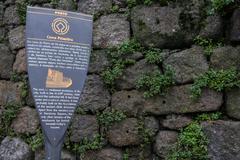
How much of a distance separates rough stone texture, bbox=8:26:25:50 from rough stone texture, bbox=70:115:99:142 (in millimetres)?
973

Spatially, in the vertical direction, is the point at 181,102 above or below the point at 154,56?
below

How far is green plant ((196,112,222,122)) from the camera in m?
3.01

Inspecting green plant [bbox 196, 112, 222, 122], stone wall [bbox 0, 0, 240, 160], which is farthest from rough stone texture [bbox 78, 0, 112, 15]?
green plant [bbox 196, 112, 222, 122]

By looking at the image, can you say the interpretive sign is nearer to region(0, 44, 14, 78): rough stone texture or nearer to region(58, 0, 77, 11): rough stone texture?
region(58, 0, 77, 11): rough stone texture

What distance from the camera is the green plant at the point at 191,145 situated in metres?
2.95

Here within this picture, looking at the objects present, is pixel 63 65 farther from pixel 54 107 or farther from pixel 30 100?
pixel 30 100

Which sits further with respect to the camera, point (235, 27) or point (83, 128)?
point (83, 128)

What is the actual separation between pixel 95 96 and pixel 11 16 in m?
1.28

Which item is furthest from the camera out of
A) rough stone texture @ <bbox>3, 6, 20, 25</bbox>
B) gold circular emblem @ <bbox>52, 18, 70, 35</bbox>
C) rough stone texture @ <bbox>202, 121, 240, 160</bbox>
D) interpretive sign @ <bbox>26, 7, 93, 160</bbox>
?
rough stone texture @ <bbox>3, 6, 20, 25</bbox>

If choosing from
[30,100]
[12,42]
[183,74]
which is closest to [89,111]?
[30,100]

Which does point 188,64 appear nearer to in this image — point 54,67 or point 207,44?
point 207,44

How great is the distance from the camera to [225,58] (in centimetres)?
307

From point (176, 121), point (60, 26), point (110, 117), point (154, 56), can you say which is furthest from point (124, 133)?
point (60, 26)

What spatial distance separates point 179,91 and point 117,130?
1.94 feet
